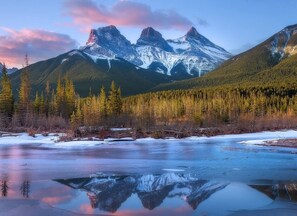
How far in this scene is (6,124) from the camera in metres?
86.4

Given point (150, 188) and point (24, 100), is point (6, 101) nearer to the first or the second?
point (24, 100)

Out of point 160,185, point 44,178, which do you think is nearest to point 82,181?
point 44,178

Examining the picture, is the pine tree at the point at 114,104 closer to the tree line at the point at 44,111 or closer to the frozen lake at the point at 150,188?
the tree line at the point at 44,111

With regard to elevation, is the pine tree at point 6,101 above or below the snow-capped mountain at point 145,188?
above

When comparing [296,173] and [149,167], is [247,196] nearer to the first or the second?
[296,173]

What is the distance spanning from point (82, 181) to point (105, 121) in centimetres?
8265

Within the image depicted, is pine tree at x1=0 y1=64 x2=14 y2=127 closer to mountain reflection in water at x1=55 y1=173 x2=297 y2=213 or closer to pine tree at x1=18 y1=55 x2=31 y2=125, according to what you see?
pine tree at x1=18 y1=55 x2=31 y2=125

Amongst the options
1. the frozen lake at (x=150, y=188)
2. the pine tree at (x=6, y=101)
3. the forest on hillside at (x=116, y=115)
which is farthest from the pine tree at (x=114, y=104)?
the frozen lake at (x=150, y=188)

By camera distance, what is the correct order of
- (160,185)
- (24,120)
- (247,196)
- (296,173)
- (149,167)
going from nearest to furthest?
1. (247,196)
2. (160,185)
3. (296,173)
4. (149,167)
5. (24,120)

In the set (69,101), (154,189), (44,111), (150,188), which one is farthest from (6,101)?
(154,189)

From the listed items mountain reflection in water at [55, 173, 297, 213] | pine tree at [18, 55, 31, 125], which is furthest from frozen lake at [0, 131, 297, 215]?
pine tree at [18, 55, 31, 125]

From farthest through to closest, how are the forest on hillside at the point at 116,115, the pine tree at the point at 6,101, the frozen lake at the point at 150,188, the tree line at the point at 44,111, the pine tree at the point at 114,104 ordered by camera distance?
the pine tree at the point at 114,104
the pine tree at the point at 6,101
the tree line at the point at 44,111
the forest on hillside at the point at 116,115
the frozen lake at the point at 150,188

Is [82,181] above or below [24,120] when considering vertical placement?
below

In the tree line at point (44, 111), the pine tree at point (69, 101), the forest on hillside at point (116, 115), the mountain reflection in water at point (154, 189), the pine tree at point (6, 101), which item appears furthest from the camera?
the pine tree at point (69, 101)
